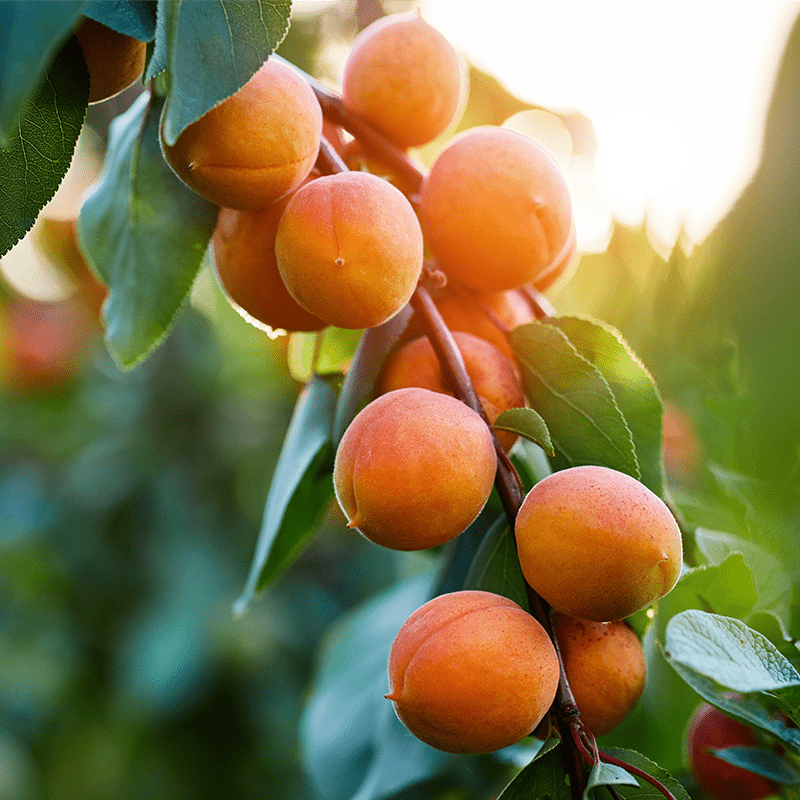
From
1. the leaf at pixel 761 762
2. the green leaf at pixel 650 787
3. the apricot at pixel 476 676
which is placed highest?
the apricot at pixel 476 676

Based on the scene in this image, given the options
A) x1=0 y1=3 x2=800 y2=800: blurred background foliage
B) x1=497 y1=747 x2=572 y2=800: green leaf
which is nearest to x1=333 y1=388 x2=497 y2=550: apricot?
x1=497 y1=747 x2=572 y2=800: green leaf

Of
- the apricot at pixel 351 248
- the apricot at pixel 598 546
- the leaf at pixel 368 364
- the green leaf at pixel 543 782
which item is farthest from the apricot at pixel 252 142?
the green leaf at pixel 543 782

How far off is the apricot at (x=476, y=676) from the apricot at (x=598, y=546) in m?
0.03

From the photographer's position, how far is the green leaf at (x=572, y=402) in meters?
0.54

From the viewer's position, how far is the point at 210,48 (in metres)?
0.46

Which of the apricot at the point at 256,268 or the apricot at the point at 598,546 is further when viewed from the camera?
the apricot at the point at 256,268

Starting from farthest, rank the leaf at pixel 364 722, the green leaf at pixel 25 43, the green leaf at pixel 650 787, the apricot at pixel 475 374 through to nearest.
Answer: the leaf at pixel 364 722 < the apricot at pixel 475 374 < the green leaf at pixel 650 787 < the green leaf at pixel 25 43

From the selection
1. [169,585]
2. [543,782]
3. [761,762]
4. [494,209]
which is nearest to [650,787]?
[543,782]

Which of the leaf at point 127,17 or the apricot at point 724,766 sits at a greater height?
the leaf at point 127,17

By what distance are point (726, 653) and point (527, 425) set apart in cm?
16

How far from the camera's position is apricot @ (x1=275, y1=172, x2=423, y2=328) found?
489 millimetres

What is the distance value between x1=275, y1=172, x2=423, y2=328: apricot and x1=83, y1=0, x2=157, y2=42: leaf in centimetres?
12

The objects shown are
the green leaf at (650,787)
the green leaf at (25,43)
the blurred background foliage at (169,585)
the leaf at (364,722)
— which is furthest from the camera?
the blurred background foliage at (169,585)

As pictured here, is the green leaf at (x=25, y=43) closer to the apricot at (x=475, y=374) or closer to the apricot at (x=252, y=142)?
the apricot at (x=252, y=142)
